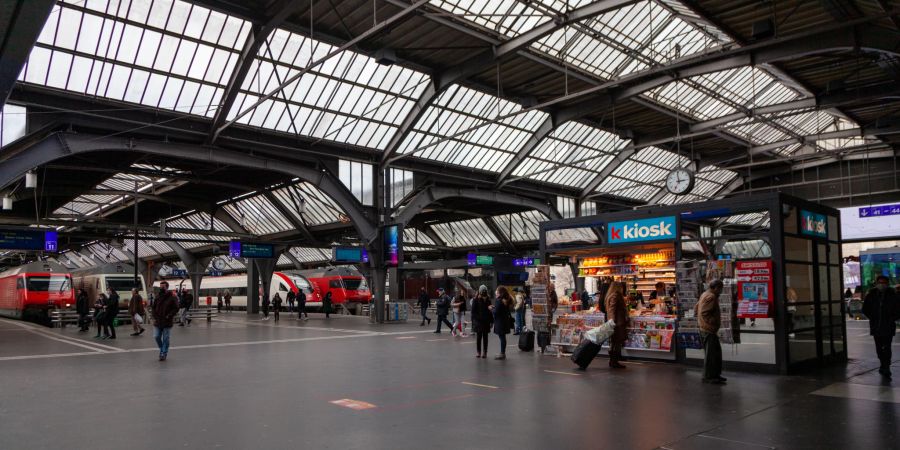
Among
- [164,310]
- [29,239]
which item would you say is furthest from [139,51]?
[29,239]

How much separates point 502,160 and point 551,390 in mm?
27015

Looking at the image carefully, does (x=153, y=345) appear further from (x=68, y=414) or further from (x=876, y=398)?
(x=876, y=398)

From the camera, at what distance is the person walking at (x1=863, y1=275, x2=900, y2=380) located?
10.7 meters

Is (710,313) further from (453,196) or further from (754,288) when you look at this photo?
(453,196)

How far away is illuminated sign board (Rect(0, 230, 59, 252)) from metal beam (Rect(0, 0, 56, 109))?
94.9 ft

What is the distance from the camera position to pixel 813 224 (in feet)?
41.1

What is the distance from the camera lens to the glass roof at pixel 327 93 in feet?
78.2

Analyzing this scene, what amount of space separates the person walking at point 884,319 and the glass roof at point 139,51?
20.1 meters

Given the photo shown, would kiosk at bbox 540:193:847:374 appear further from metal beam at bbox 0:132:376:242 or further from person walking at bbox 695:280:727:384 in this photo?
metal beam at bbox 0:132:376:242

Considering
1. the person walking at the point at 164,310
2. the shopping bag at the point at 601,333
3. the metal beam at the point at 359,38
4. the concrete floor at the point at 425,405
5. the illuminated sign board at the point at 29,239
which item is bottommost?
the concrete floor at the point at 425,405

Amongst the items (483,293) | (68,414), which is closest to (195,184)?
(483,293)

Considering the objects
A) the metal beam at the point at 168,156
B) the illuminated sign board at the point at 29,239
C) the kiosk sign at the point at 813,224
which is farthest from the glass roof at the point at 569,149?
the illuminated sign board at the point at 29,239

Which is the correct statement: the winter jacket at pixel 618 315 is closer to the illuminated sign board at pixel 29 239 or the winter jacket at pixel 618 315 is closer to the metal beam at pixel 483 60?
the metal beam at pixel 483 60

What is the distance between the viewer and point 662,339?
12.8 metres
